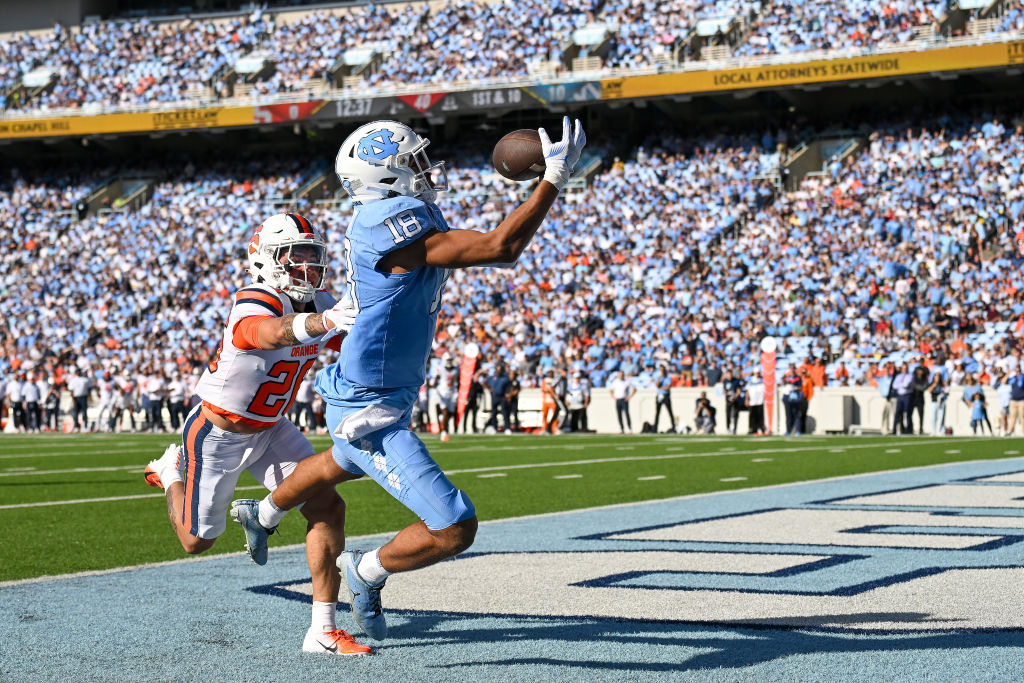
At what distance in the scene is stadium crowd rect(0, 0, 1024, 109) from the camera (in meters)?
33.0

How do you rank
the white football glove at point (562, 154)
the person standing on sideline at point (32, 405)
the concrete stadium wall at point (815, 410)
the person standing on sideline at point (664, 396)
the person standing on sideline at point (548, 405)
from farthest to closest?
the person standing on sideline at point (32, 405) < the person standing on sideline at point (664, 396) < the person standing on sideline at point (548, 405) < the concrete stadium wall at point (815, 410) < the white football glove at point (562, 154)

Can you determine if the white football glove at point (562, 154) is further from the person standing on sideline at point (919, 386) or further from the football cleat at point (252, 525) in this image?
the person standing on sideline at point (919, 386)

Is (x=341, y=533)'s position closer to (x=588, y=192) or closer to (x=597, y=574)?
(x=597, y=574)

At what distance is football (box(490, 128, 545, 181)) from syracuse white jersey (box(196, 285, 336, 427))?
121 cm

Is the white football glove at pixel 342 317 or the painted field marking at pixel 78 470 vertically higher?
the white football glove at pixel 342 317

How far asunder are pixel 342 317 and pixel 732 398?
2052 cm

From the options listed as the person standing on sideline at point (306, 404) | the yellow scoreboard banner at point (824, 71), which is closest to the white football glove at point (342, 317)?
the person standing on sideline at point (306, 404)

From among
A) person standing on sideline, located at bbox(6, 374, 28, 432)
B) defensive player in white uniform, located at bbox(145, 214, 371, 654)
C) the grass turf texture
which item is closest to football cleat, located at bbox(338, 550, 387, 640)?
defensive player in white uniform, located at bbox(145, 214, 371, 654)

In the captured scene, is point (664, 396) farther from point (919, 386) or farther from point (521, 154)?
point (521, 154)

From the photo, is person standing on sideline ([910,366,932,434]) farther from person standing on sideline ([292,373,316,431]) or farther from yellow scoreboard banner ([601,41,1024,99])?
person standing on sideline ([292,373,316,431])

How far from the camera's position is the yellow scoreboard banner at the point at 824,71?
30203mm

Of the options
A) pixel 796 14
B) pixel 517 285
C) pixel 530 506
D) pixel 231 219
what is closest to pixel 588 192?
pixel 517 285

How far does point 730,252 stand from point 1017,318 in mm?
6868

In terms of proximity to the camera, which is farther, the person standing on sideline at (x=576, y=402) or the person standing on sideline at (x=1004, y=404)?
the person standing on sideline at (x=576, y=402)
